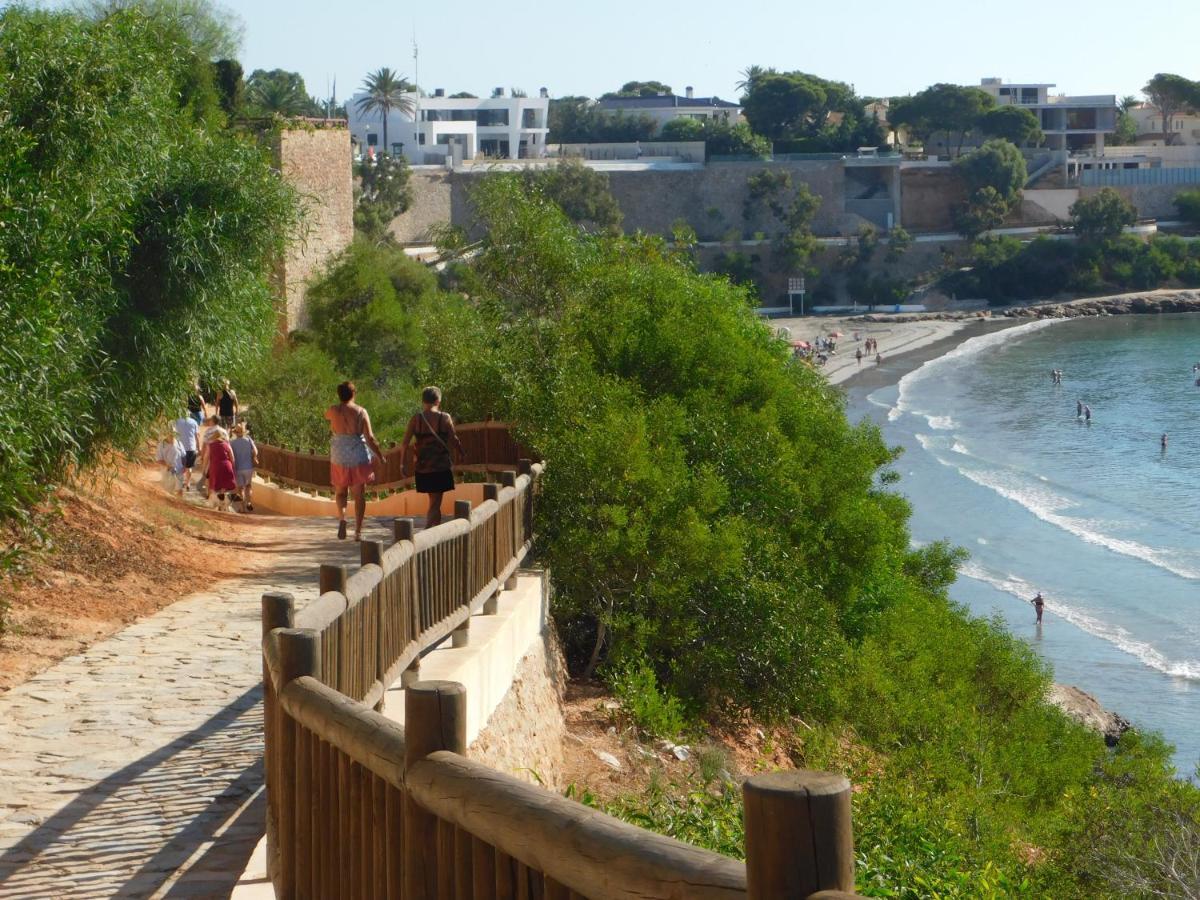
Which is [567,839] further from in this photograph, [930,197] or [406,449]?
[930,197]

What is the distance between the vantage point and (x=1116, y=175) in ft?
358

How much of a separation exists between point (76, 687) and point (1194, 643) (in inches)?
979

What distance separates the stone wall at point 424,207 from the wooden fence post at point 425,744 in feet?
267

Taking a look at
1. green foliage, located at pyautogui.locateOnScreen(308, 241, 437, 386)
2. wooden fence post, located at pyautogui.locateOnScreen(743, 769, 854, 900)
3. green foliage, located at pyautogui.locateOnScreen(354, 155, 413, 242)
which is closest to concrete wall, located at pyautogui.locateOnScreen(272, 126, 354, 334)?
green foliage, located at pyautogui.locateOnScreen(308, 241, 437, 386)

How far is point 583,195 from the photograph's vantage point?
87438 mm

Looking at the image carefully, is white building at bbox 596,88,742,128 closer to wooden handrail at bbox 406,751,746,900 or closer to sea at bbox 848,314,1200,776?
sea at bbox 848,314,1200,776

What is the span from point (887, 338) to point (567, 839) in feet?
266

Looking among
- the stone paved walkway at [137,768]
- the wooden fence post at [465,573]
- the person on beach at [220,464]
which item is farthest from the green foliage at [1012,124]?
the wooden fence post at [465,573]

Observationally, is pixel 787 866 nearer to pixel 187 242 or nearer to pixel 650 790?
pixel 650 790

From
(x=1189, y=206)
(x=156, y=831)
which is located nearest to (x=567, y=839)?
(x=156, y=831)

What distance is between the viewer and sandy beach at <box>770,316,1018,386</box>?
70.0m

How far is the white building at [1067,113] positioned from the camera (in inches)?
4692

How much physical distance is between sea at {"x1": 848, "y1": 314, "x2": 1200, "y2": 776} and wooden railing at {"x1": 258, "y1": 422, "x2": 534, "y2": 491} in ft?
34.3

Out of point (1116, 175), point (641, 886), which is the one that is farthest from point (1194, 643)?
point (1116, 175)
